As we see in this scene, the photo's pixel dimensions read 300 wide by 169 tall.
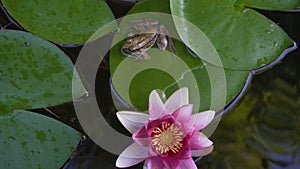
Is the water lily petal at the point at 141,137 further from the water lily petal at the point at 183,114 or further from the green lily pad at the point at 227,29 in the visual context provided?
the green lily pad at the point at 227,29

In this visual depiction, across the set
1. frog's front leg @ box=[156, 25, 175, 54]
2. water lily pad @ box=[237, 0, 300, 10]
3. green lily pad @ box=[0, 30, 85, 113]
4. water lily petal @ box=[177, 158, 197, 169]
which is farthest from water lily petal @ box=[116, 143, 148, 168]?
water lily pad @ box=[237, 0, 300, 10]

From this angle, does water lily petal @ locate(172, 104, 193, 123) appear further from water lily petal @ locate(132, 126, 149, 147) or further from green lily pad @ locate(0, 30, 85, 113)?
green lily pad @ locate(0, 30, 85, 113)

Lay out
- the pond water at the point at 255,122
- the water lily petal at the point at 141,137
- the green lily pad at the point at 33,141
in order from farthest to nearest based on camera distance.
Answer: the pond water at the point at 255,122 → the green lily pad at the point at 33,141 → the water lily petal at the point at 141,137

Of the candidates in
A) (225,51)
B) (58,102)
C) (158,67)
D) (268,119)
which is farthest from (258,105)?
(58,102)

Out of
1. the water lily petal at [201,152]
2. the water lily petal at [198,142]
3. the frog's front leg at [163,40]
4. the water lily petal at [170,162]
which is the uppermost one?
the frog's front leg at [163,40]

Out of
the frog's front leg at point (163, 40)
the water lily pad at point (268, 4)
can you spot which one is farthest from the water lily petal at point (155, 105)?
the water lily pad at point (268, 4)

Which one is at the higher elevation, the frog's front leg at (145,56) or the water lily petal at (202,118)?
the frog's front leg at (145,56)

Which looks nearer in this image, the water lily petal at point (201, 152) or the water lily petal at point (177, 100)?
the water lily petal at point (177, 100)
